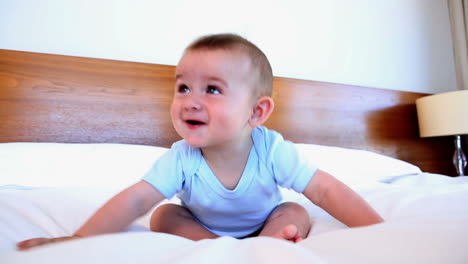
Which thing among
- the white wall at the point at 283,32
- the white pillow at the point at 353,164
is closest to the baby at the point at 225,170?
the white pillow at the point at 353,164

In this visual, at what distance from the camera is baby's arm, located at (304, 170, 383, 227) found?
1.94ft

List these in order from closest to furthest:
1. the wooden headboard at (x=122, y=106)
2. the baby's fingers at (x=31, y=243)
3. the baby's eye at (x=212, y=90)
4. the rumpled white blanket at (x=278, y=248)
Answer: the rumpled white blanket at (x=278, y=248), the baby's fingers at (x=31, y=243), the baby's eye at (x=212, y=90), the wooden headboard at (x=122, y=106)

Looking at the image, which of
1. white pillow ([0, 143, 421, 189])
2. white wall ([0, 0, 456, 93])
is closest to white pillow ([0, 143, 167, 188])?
white pillow ([0, 143, 421, 189])

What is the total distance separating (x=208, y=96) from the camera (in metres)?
0.67

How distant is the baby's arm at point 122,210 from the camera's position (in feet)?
1.90

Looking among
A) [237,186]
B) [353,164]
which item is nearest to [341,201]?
[237,186]

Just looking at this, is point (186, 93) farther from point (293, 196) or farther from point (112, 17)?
point (112, 17)

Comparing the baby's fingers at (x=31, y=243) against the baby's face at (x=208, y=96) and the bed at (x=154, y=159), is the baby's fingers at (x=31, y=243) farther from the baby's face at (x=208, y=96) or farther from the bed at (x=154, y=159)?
the baby's face at (x=208, y=96)

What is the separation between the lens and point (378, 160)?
1.55 meters

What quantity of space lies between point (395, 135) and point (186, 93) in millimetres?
1843

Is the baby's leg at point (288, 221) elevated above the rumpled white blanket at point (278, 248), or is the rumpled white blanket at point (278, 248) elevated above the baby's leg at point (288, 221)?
the rumpled white blanket at point (278, 248)

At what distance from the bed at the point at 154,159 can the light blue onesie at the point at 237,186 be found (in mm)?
108

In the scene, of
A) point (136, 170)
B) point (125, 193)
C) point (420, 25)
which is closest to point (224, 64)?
point (125, 193)

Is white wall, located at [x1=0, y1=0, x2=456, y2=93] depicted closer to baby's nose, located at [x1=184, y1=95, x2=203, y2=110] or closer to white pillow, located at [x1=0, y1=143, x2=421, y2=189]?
white pillow, located at [x1=0, y1=143, x2=421, y2=189]
